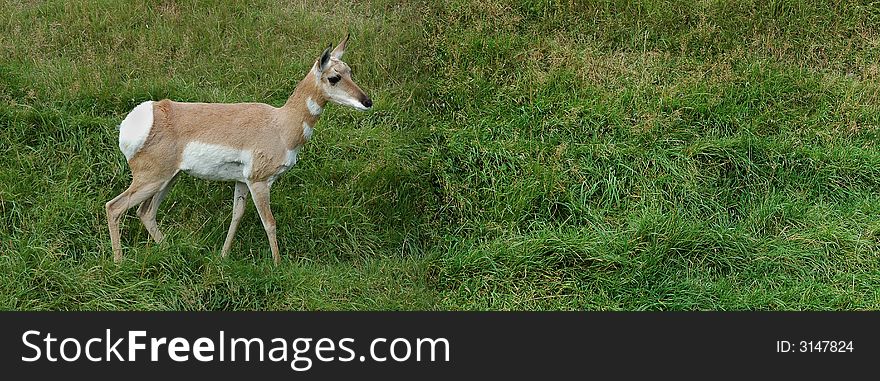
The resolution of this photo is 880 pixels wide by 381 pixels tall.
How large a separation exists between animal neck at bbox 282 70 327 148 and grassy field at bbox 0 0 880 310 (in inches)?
36.8

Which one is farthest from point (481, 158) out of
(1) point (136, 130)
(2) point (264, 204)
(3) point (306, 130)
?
(1) point (136, 130)

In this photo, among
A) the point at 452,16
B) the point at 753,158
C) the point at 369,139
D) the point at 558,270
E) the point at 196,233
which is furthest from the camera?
the point at 452,16

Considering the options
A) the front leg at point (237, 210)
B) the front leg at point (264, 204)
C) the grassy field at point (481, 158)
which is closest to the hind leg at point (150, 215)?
the grassy field at point (481, 158)

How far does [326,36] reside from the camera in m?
10.1

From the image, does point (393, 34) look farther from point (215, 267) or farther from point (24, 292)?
point (24, 292)

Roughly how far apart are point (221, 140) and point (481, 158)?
7.30ft

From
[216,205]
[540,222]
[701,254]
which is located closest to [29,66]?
[216,205]

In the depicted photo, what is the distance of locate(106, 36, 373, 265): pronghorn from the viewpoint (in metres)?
6.51

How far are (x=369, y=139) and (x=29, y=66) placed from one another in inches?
125

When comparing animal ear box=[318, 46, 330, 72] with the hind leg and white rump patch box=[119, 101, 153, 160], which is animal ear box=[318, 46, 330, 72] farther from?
the hind leg

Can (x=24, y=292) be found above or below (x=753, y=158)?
below

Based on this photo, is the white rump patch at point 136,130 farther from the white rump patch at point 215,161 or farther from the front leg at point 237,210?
the front leg at point 237,210

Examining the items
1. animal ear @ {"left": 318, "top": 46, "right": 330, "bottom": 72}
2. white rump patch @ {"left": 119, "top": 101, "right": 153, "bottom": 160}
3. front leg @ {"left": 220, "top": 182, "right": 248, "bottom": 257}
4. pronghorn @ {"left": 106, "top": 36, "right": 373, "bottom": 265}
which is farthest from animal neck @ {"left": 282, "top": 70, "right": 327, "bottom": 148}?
white rump patch @ {"left": 119, "top": 101, "right": 153, "bottom": 160}

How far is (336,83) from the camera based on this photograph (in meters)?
6.65
